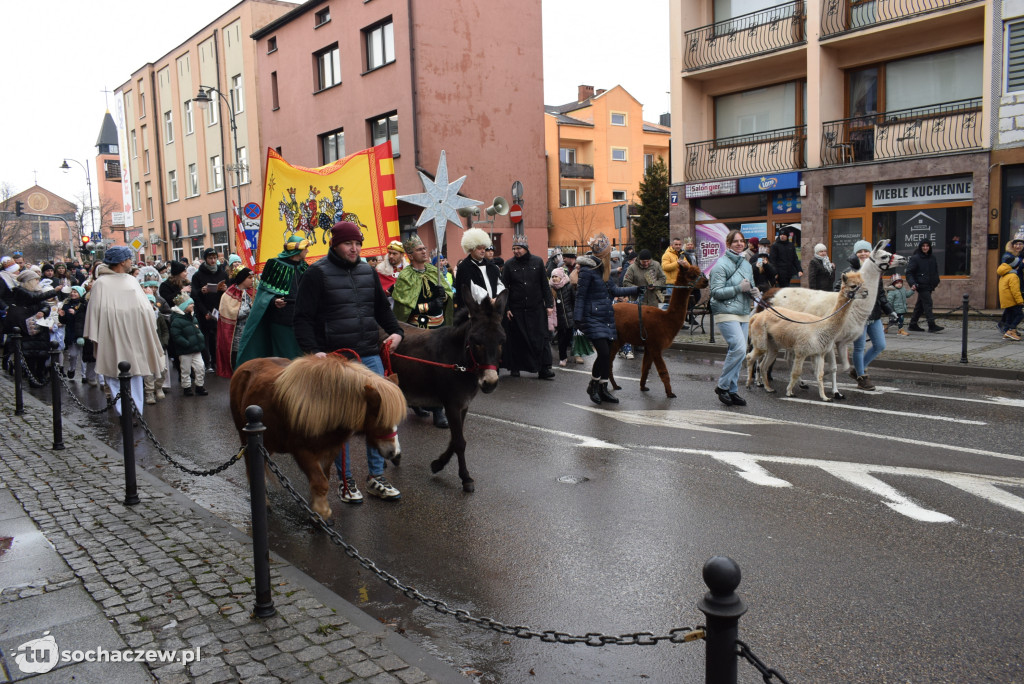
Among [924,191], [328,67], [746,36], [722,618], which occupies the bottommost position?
[722,618]

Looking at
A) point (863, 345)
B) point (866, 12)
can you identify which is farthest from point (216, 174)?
point (863, 345)

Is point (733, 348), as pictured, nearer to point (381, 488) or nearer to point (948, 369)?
point (948, 369)

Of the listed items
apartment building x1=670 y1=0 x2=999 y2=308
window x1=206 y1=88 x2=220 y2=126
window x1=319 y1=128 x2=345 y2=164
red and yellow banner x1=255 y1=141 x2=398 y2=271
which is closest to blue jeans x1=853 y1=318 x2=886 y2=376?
red and yellow banner x1=255 y1=141 x2=398 y2=271

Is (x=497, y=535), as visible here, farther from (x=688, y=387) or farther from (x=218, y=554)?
(x=688, y=387)

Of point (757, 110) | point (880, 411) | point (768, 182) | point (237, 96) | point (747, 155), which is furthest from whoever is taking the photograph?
point (237, 96)

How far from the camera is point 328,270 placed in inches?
237

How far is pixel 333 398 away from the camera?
5070mm

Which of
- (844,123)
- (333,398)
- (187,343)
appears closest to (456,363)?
(333,398)

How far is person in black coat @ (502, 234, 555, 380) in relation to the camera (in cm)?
1123

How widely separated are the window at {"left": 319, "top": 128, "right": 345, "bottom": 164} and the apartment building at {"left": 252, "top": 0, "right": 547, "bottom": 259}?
0.04 m

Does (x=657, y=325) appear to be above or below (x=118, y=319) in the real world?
below

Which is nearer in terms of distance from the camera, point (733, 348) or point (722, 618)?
point (722, 618)

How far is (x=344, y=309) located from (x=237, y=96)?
130 feet

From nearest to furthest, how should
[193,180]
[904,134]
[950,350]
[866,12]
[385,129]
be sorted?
[950,350] < [904,134] < [866,12] < [385,129] < [193,180]
